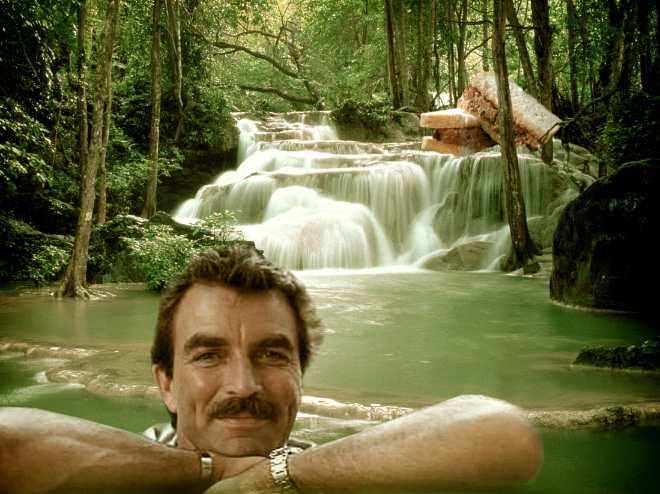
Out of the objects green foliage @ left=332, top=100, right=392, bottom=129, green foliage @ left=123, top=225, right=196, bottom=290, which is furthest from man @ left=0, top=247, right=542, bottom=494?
green foliage @ left=332, top=100, right=392, bottom=129

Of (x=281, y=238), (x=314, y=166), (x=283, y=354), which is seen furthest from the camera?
(x=314, y=166)

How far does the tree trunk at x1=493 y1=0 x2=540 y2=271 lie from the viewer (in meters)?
12.0

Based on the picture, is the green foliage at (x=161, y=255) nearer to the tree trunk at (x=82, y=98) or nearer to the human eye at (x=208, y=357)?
the tree trunk at (x=82, y=98)

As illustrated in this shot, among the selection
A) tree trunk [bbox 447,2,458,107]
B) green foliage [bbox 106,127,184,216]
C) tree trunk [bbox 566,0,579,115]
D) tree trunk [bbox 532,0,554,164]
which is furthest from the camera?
tree trunk [bbox 447,2,458,107]

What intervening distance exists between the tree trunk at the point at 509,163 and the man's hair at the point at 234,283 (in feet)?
36.2

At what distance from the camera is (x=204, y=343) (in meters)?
1.50

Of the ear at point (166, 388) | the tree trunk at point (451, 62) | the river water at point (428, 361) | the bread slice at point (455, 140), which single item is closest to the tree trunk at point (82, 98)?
the river water at point (428, 361)

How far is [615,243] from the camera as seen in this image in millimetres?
8648

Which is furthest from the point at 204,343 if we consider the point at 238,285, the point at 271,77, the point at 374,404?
the point at 271,77

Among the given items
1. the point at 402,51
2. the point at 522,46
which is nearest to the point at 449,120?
the point at 522,46

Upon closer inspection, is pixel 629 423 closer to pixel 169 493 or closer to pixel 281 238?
pixel 169 493

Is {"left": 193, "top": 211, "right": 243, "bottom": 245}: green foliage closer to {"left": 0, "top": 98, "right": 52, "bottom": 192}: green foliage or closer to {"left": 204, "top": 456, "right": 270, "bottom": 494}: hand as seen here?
{"left": 0, "top": 98, "right": 52, "bottom": 192}: green foliage

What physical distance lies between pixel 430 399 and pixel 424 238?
1216 centimetres

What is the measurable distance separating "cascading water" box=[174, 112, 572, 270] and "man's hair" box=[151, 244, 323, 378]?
12729mm
